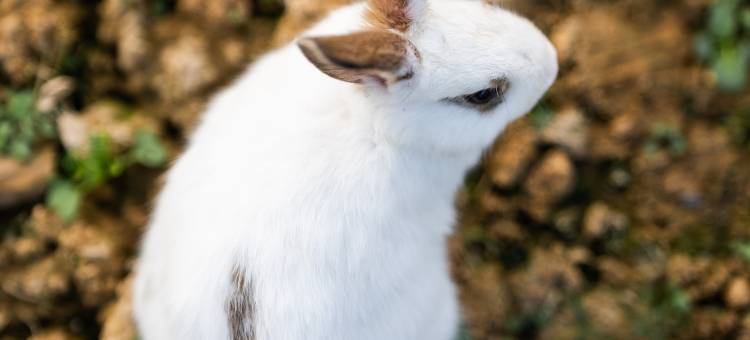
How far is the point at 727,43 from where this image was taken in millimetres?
4168

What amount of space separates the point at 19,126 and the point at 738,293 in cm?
486

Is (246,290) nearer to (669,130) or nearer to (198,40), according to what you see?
(198,40)


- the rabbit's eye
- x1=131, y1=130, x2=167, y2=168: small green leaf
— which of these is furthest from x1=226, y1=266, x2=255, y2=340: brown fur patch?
x1=131, y1=130, x2=167, y2=168: small green leaf

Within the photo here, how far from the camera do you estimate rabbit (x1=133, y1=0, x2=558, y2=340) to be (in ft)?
8.62

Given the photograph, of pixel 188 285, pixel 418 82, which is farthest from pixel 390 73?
pixel 188 285

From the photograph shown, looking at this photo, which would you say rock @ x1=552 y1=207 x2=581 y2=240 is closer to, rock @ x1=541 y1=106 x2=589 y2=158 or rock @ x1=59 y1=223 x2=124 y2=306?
rock @ x1=541 y1=106 x2=589 y2=158

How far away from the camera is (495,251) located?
4.50m

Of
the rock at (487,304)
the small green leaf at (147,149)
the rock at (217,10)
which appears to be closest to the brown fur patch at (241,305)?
the small green leaf at (147,149)

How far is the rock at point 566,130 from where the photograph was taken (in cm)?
423

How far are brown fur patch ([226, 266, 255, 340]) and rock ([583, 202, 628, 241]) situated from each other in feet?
8.75

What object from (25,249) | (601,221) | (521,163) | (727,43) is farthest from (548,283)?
(25,249)

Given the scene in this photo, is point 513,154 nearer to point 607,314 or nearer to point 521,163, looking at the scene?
point 521,163

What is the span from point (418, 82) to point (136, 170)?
2.63 m

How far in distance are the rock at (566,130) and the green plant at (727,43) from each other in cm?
96
